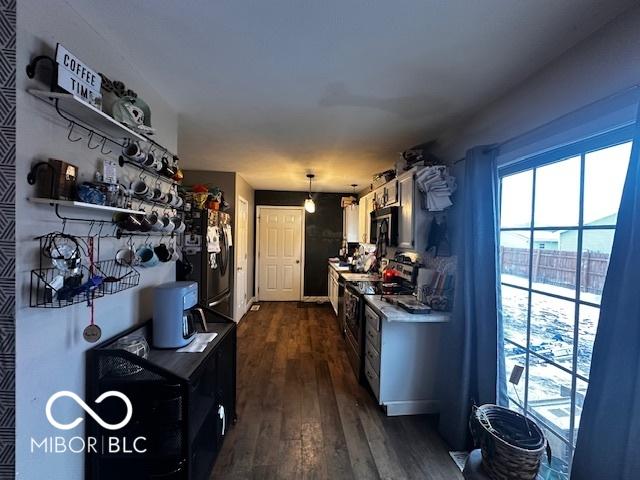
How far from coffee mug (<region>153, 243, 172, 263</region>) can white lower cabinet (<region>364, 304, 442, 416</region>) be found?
1659 mm

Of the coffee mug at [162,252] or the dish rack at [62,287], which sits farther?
the coffee mug at [162,252]

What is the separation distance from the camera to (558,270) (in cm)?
155

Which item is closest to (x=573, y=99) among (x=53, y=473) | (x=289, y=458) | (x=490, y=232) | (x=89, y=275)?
(x=490, y=232)

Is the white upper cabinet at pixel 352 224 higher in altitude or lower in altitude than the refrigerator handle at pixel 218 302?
higher

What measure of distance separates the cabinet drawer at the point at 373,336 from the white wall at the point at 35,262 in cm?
190

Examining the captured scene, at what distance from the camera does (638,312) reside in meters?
1.05

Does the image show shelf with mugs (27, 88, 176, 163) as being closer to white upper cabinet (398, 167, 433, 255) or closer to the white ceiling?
the white ceiling

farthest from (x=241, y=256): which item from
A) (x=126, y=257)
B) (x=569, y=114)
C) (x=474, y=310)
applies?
(x=569, y=114)

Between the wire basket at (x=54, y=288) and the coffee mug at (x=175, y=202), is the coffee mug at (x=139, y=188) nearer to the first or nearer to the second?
the coffee mug at (x=175, y=202)

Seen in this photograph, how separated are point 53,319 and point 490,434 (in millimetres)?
1942

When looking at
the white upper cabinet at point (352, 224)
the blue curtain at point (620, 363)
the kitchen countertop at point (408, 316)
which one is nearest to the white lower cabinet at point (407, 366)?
the kitchen countertop at point (408, 316)

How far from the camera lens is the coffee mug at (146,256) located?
1.67m

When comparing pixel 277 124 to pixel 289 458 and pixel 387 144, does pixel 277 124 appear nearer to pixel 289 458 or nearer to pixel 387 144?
pixel 387 144

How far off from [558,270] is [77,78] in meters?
2.35
